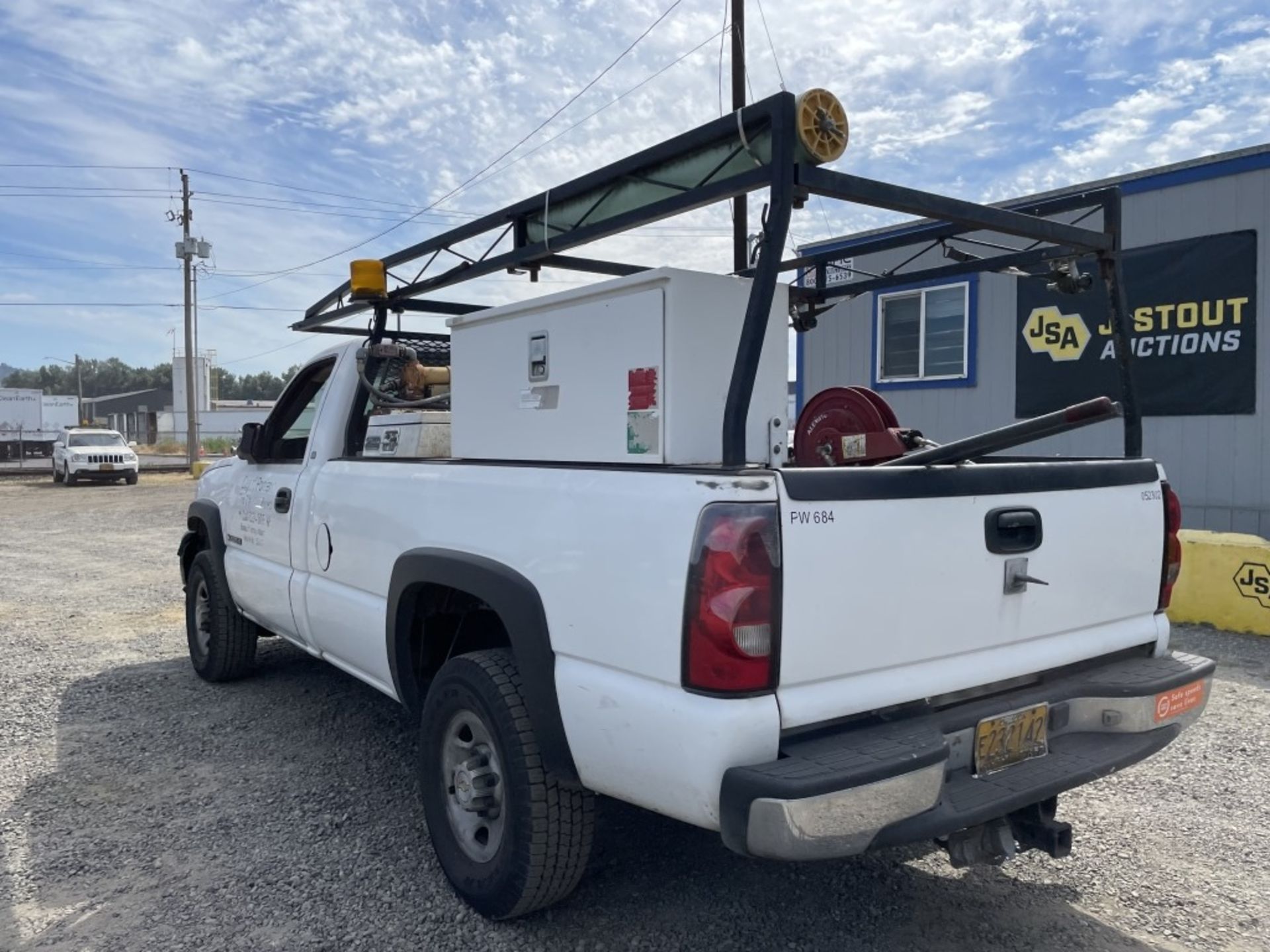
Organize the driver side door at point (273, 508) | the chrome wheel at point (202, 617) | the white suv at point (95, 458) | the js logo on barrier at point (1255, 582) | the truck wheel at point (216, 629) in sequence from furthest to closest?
the white suv at point (95, 458)
the js logo on barrier at point (1255, 582)
the chrome wheel at point (202, 617)
the truck wheel at point (216, 629)
the driver side door at point (273, 508)

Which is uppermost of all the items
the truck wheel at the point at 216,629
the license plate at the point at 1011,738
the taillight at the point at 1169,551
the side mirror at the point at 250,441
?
the side mirror at the point at 250,441

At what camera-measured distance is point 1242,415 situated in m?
8.87

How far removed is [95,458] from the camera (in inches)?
1017

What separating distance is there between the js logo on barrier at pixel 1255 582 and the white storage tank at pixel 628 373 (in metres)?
5.48

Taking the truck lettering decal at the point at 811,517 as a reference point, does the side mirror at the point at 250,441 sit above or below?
above

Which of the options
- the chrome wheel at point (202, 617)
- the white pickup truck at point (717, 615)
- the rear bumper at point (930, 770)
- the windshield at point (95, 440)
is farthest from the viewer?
the windshield at point (95, 440)

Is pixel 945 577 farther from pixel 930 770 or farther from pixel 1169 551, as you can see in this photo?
pixel 1169 551

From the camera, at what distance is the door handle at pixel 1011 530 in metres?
2.70

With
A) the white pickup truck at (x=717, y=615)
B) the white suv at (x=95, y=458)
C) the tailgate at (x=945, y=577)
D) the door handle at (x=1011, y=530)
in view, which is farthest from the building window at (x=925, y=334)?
the white suv at (x=95, y=458)

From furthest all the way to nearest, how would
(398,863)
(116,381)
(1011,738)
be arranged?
(116,381) → (398,863) → (1011,738)

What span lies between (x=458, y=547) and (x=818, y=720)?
4.52 ft

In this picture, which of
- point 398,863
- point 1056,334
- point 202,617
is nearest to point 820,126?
point 398,863

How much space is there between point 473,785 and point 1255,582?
20.7 feet

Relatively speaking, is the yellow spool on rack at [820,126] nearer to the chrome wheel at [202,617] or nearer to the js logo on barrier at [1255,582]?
the chrome wheel at [202,617]
